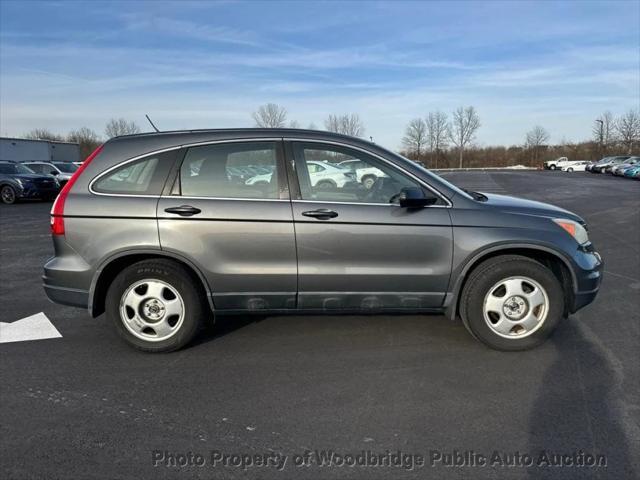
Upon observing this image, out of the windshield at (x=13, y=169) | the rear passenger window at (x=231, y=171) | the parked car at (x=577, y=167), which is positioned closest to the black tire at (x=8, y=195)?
the windshield at (x=13, y=169)

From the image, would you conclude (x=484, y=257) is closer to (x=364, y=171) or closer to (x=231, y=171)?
(x=364, y=171)

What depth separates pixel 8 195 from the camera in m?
18.0

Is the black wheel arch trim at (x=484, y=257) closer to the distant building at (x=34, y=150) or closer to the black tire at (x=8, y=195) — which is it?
the black tire at (x=8, y=195)

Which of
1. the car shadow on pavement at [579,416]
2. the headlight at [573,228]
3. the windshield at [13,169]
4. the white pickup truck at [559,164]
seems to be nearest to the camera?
the car shadow on pavement at [579,416]

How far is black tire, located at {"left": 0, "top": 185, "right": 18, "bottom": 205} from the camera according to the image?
17.8 metres

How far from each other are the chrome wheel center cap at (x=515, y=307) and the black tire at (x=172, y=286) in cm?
251

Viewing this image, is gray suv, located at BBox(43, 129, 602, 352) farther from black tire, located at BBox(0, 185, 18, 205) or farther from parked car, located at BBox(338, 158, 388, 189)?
black tire, located at BBox(0, 185, 18, 205)

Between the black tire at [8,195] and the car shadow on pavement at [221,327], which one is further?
the black tire at [8,195]

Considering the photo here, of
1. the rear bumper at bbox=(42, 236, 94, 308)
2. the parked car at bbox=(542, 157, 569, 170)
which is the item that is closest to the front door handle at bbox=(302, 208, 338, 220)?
the rear bumper at bbox=(42, 236, 94, 308)

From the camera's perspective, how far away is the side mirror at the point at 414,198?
3520 mm

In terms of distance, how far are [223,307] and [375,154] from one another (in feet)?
5.90

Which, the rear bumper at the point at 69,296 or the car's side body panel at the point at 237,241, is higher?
the car's side body panel at the point at 237,241

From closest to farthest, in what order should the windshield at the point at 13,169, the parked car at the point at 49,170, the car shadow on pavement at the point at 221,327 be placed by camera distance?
the car shadow on pavement at the point at 221,327, the windshield at the point at 13,169, the parked car at the point at 49,170

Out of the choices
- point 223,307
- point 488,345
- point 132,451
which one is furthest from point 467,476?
point 223,307
